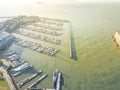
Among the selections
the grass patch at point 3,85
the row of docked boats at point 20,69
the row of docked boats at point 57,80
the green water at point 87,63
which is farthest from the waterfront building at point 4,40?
the row of docked boats at point 57,80

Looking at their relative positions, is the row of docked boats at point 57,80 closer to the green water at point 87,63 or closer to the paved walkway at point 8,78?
the green water at point 87,63

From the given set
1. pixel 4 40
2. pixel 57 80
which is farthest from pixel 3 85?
pixel 4 40

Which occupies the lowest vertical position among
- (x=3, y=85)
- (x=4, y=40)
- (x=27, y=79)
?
(x=3, y=85)

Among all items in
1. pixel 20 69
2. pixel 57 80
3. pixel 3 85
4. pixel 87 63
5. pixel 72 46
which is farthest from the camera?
pixel 72 46

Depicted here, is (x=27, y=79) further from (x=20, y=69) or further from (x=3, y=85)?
(x=3, y=85)

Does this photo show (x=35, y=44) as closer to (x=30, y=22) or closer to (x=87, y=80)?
→ (x=87, y=80)

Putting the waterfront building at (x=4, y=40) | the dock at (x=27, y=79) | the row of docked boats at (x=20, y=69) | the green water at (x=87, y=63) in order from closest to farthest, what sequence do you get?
the dock at (x=27, y=79) < the green water at (x=87, y=63) < the row of docked boats at (x=20, y=69) < the waterfront building at (x=4, y=40)
